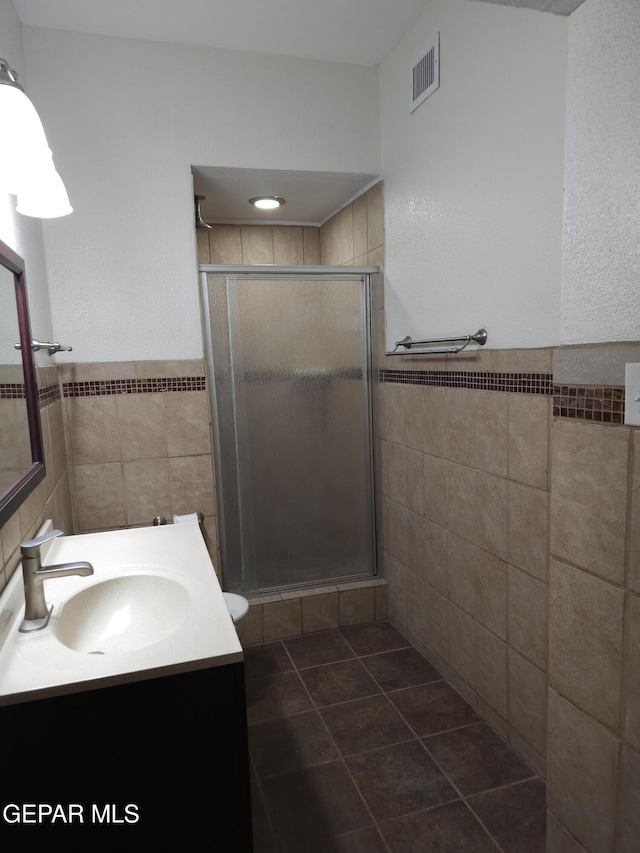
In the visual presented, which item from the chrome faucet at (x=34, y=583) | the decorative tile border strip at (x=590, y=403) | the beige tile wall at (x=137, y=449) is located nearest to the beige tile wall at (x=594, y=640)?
the decorative tile border strip at (x=590, y=403)

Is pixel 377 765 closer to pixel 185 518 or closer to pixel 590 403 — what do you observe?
pixel 185 518

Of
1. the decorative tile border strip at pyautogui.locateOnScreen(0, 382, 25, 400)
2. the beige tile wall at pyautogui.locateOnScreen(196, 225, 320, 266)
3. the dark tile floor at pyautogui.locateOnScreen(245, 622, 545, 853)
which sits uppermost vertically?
the beige tile wall at pyautogui.locateOnScreen(196, 225, 320, 266)

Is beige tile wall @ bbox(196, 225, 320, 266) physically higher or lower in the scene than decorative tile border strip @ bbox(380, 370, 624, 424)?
higher

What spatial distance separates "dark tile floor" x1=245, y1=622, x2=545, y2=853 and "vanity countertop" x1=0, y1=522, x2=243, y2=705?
0.78 meters

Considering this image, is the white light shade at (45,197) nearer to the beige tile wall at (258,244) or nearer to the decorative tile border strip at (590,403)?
the decorative tile border strip at (590,403)

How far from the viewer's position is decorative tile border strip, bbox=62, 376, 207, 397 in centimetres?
235

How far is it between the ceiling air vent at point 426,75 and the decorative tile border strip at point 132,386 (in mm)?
1447

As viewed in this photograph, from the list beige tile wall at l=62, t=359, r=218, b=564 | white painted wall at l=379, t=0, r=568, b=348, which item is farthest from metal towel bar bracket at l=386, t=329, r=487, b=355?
beige tile wall at l=62, t=359, r=218, b=564

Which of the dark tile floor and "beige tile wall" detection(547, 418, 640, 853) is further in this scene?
the dark tile floor

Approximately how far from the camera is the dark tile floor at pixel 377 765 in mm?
1574

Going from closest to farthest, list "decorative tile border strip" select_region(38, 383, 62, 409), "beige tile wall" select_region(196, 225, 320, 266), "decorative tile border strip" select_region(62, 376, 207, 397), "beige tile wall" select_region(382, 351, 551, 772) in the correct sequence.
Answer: "beige tile wall" select_region(382, 351, 551, 772) < "decorative tile border strip" select_region(38, 383, 62, 409) < "decorative tile border strip" select_region(62, 376, 207, 397) < "beige tile wall" select_region(196, 225, 320, 266)

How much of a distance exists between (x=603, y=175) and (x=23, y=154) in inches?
48.6

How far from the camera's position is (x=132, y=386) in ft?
7.91

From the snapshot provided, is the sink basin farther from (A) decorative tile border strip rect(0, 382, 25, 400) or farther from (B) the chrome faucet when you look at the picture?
(A) decorative tile border strip rect(0, 382, 25, 400)
